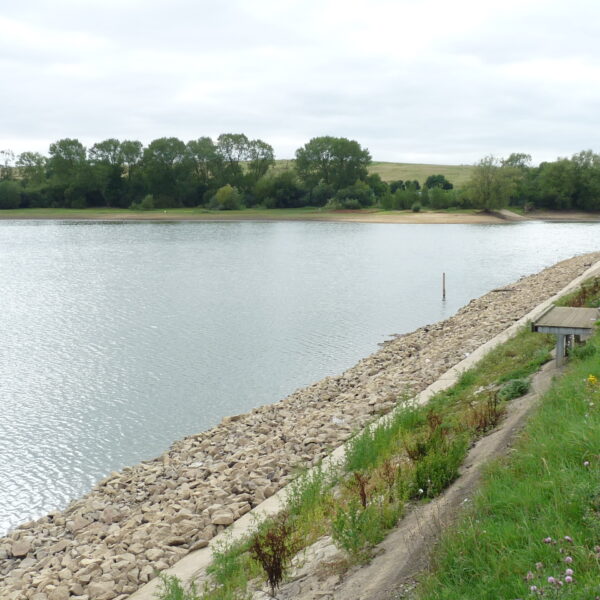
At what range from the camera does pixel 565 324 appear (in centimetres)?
836

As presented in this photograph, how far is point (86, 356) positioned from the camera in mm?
18641

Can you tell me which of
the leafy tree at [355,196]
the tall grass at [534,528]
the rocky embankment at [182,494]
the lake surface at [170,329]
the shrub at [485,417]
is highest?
Result: the leafy tree at [355,196]

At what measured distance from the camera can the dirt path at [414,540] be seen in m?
4.27

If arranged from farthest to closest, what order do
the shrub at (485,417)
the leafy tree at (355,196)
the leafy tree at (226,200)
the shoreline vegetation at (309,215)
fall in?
the leafy tree at (355,196)
the leafy tree at (226,200)
the shoreline vegetation at (309,215)
the shrub at (485,417)

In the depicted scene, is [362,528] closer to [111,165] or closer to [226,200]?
[226,200]

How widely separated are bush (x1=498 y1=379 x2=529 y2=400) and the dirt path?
1433mm

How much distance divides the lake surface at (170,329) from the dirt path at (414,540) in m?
6.41

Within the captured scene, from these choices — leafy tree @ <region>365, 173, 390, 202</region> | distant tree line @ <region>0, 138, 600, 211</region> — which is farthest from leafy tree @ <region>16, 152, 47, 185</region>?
leafy tree @ <region>365, 173, 390, 202</region>

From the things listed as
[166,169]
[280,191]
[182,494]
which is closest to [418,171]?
[280,191]

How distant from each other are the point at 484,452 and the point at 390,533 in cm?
149

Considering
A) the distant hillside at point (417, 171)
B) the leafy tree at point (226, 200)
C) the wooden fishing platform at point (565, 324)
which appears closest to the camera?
the wooden fishing platform at point (565, 324)

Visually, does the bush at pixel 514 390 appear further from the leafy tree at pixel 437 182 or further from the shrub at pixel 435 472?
the leafy tree at pixel 437 182

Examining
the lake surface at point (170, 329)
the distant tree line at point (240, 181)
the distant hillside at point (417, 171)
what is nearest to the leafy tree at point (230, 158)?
the distant tree line at point (240, 181)

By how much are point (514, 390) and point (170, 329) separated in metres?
15.6
